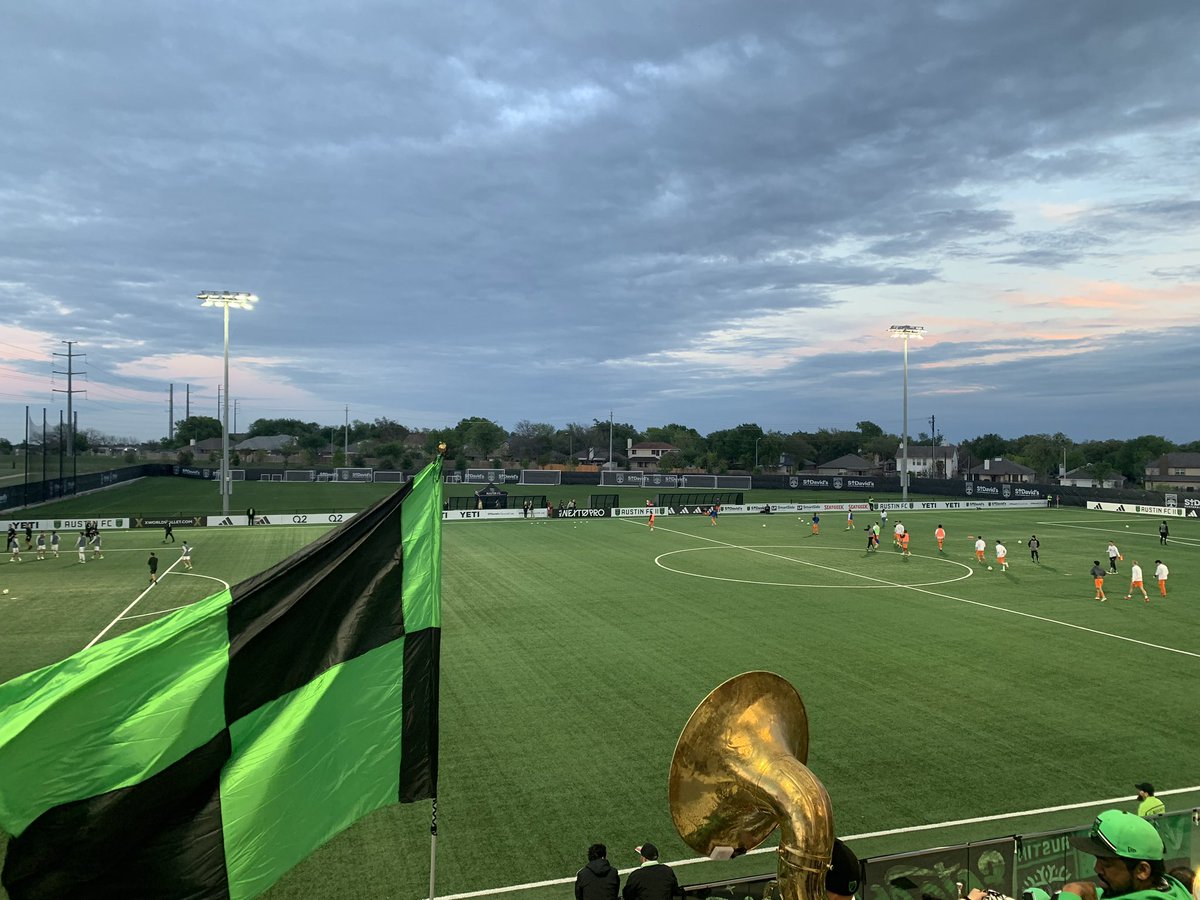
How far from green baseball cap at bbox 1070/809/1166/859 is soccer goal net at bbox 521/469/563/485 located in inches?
3360

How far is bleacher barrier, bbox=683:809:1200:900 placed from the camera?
6.20m

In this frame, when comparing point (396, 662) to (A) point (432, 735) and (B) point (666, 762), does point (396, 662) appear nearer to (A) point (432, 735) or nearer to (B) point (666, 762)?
(A) point (432, 735)

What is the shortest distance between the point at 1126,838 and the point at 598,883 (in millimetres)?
4030

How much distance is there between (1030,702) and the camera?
15.1 meters

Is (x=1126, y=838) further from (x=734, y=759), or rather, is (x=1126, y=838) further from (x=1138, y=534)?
(x=1138, y=534)

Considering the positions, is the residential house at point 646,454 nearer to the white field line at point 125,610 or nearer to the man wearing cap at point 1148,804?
the white field line at point 125,610

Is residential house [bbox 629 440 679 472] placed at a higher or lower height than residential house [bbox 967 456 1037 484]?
higher

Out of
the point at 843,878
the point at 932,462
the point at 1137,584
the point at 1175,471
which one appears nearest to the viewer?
the point at 843,878

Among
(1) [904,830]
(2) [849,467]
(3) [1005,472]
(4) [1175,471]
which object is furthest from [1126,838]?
(4) [1175,471]

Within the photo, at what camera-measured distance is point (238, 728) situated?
16.2ft

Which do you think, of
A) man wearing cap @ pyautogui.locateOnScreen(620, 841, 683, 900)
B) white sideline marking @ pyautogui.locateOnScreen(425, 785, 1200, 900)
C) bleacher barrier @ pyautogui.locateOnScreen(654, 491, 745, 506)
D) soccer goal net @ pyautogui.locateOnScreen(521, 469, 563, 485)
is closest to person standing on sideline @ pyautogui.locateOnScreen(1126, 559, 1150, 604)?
white sideline marking @ pyautogui.locateOnScreen(425, 785, 1200, 900)

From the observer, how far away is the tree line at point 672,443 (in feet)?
416

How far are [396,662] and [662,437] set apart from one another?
547 feet

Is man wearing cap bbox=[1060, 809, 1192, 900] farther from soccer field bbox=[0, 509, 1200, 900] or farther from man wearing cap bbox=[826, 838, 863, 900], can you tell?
soccer field bbox=[0, 509, 1200, 900]
